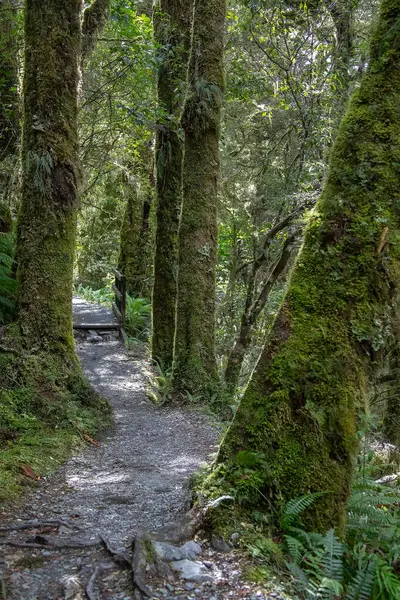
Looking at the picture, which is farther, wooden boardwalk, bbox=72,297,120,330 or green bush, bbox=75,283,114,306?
green bush, bbox=75,283,114,306

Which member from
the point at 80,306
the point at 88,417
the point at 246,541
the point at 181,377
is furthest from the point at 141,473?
the point at 80,306

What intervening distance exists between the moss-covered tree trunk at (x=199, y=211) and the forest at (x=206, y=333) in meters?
0.04

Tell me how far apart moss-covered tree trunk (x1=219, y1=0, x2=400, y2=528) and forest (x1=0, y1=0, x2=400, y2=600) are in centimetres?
1

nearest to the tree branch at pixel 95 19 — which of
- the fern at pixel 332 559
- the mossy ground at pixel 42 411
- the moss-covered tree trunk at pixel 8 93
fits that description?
the moss-covered tree trunk at pixel 8 93

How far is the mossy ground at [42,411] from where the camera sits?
5.72 meters

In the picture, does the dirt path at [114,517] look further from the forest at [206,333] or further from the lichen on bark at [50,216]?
the lichen on bark at [50,216]

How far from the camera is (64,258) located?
7594 millimetres

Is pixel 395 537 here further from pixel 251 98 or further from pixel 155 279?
pixel 251 98

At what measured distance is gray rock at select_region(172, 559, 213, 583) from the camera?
129 inches

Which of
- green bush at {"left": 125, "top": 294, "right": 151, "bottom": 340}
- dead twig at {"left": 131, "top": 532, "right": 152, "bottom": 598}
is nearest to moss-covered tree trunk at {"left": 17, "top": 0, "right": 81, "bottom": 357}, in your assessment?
dead twig at {"left": 131, "top": 532, "right": 152, "bottom": 598}

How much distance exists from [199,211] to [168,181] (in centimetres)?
292

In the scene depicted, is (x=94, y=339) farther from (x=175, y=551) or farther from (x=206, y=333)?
(x=175, y=551)

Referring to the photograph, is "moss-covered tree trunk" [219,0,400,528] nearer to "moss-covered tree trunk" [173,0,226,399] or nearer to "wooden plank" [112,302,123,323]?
"moss-covered tree trunk" [173,0,226,399]

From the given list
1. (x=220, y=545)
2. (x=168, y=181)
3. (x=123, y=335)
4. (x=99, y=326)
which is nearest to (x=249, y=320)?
(x=168, y=181)
